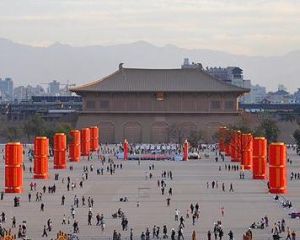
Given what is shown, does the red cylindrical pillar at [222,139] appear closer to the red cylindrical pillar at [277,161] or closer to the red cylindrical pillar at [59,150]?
the red cylindrical pillar at [59,150]

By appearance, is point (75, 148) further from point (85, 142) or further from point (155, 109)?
point (155, 109)

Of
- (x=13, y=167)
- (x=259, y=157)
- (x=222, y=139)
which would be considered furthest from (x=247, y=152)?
(x=13, y=167)

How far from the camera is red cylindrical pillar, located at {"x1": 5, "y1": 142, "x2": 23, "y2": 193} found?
40.0 metres

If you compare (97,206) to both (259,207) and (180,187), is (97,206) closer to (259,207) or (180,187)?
(259,207)

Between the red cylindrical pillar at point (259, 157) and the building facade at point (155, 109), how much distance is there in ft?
132

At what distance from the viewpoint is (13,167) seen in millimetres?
40125

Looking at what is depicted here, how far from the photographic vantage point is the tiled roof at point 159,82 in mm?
92000

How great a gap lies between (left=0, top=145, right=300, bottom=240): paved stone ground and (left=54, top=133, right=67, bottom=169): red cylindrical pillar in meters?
1.10

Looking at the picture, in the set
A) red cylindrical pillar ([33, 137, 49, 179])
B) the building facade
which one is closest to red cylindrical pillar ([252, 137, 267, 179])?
red cylindrical pillar ([33, 137, 49, 179])

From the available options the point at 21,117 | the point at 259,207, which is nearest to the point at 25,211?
the point at 259,207

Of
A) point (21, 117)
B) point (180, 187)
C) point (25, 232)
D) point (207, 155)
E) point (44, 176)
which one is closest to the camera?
point (25, 232)

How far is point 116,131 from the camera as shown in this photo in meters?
90.9

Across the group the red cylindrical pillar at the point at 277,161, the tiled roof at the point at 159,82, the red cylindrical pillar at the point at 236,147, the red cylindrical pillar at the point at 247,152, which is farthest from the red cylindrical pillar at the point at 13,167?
the tiled roof at the point at 159,82

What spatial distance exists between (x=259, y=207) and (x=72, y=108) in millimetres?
97643
